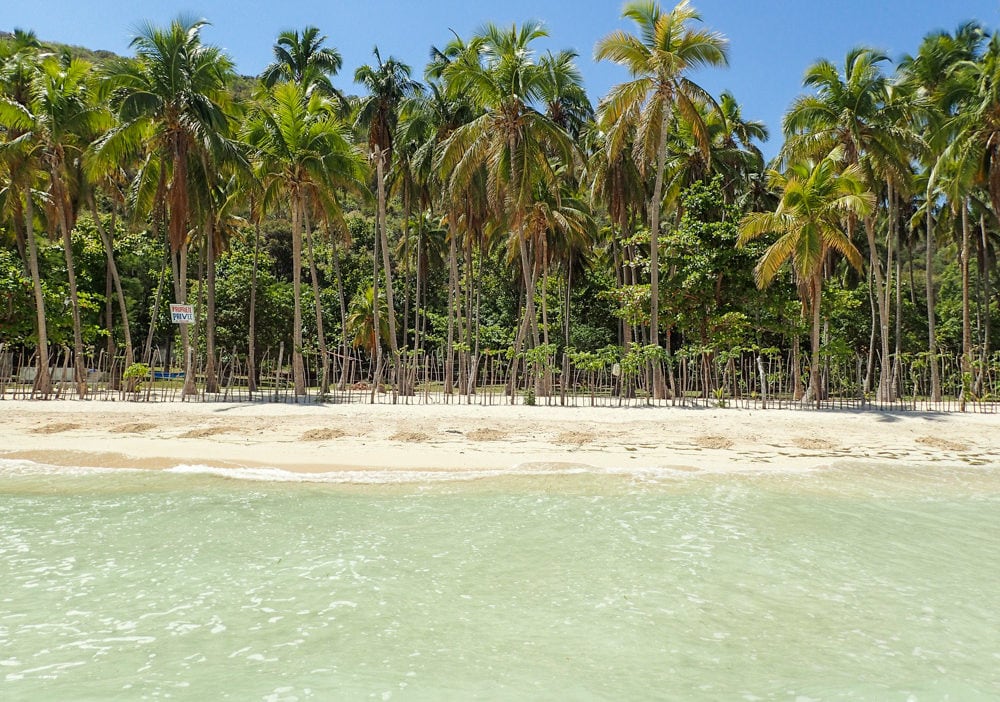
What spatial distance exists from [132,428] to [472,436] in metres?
7.57

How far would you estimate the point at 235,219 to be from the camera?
1179 inches

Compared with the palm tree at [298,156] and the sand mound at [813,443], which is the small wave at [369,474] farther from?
the palm tree at [298,156]

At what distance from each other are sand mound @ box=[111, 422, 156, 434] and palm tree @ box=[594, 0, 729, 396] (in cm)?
1344

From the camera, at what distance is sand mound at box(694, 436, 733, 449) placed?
13.3 meters

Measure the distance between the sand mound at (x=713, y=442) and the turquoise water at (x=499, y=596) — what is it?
400 centimetres

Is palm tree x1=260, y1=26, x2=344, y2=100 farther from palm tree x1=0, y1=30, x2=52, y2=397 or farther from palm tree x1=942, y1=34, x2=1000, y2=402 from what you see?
palm tree x1=942, y1=34, x2=1000, y2=402

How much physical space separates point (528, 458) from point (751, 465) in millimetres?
3791

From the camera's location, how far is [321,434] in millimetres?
14266

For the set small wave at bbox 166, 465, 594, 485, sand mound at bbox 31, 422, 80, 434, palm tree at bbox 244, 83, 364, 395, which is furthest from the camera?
palm tree at bbox 244, 83, 364, 395

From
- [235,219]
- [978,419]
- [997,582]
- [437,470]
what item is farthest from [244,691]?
[235,219]

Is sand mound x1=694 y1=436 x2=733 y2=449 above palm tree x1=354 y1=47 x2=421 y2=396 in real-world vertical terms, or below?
below

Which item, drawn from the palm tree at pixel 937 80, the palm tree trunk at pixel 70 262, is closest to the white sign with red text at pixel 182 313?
the palm tree trunk at pixel 70 262

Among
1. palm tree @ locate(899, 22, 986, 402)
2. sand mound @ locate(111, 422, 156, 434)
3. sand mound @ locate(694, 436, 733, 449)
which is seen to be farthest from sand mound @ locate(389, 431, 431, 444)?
palm tree @ locate(899, 22, 986, 402)

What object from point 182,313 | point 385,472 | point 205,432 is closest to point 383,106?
point 182,313
